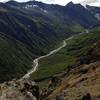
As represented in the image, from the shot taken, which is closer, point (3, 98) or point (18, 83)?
point (3, 98)

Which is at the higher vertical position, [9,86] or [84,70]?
[9,86]

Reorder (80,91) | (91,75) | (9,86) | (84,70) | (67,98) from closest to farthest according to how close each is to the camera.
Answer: (9,86) → (67,98) → (80,91) → (91,75) → (84,70)

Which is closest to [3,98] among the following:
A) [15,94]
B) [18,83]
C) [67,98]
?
[15,94]

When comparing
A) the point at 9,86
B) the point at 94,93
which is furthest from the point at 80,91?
the point at 9,86

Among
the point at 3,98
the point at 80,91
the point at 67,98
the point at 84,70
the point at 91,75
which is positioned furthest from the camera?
the point at 84,70

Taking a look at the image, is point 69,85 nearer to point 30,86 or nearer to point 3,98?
point 30,86

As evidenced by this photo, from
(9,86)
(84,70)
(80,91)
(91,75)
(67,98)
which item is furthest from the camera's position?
(84,70)

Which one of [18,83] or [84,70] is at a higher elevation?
[18,83]

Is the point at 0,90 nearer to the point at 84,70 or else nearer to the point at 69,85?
the point at 69,85

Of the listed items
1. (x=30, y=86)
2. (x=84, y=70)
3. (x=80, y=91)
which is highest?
(x=30, y=86)
